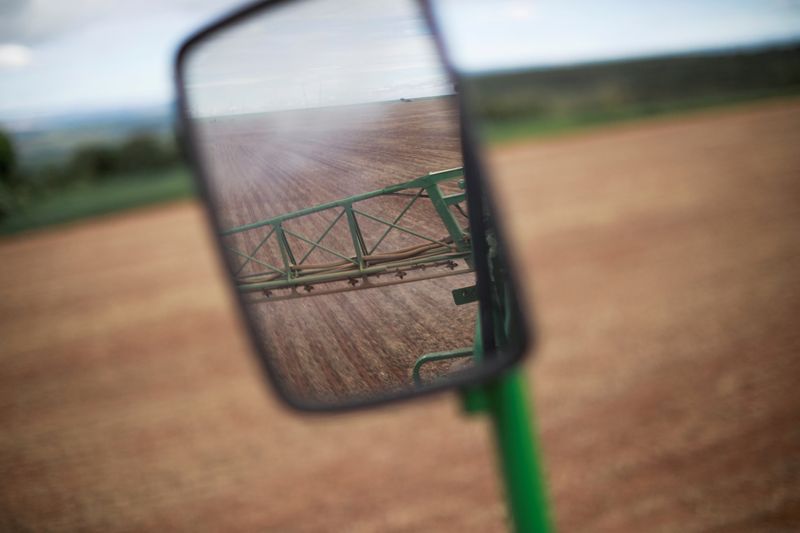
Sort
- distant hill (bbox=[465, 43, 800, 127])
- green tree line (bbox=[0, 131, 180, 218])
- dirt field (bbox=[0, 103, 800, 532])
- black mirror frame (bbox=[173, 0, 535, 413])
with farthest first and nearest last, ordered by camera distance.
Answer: distant hill (bbox=[465, 43, 800, 127])
green tree line (bbox=[0, 131, 180, 218])
dirt field (bbox=[0, 103, 800, 532])
black mirror frame (bbox=[173, 0, 535, 413])

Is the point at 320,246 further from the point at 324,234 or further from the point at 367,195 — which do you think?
the point at 367,195

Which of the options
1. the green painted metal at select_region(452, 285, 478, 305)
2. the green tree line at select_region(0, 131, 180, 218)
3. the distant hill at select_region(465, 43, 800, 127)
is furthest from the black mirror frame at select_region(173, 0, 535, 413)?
the distant hill at select_region(465, 43, 800, 127)

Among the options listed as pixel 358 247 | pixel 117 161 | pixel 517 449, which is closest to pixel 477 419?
Answer: pixel 517 449

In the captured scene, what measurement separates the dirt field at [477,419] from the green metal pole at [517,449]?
17 cm

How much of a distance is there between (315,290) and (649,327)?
586cm

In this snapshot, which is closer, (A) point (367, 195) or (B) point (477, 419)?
(A) point (367, 195)

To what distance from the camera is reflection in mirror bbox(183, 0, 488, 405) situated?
107 cm

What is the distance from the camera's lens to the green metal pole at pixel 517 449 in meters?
1.05

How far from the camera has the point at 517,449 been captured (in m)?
1.09

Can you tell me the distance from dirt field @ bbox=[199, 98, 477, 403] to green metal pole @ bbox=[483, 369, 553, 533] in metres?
0.13

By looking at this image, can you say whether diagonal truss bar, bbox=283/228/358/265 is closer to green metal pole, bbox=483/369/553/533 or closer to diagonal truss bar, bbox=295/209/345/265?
diagonal truss bar, bbox=295/209/345/265

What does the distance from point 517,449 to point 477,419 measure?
12.4 feet

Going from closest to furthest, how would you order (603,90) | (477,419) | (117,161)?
(477,419) → (117,161) → (603,90)

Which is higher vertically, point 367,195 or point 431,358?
point 367,195
